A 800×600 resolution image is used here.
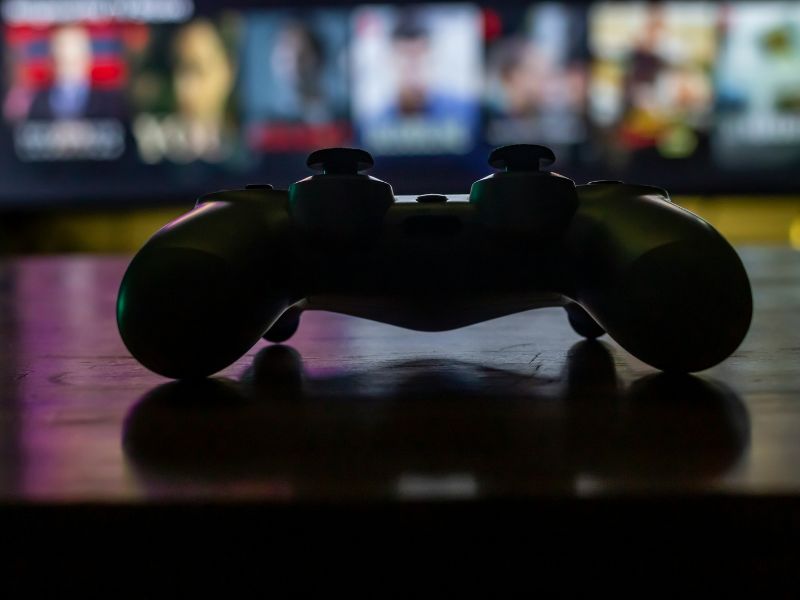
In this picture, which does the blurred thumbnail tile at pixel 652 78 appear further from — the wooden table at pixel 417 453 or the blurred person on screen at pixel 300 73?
the wooden table at pixel 417 453

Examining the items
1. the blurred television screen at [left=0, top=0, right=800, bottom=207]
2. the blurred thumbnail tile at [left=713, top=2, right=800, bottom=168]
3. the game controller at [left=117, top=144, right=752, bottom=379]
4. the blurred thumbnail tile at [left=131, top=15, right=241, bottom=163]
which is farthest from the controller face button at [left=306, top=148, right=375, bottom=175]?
the blurred thumbnail tile at [left=713, top=2, right=800, bottom=168]

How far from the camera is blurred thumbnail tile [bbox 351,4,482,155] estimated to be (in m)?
2.32

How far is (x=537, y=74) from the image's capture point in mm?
2340

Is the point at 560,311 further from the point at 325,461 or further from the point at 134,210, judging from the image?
the point at 134,210

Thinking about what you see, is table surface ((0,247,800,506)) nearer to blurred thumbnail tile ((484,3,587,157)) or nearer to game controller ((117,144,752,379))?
game controller ((117,144,752,379))

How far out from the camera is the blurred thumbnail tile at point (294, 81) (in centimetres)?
235

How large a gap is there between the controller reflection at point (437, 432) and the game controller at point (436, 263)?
2 centimetres

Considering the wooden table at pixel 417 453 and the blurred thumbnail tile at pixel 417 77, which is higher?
the blurred thumbnail tile at pixel 417 77

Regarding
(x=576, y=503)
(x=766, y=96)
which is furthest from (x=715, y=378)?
(x=766, y=96)

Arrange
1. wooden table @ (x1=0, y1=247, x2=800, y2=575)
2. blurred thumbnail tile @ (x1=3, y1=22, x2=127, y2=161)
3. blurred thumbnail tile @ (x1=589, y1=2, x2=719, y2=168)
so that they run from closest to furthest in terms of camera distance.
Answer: wooden table @ (x1=0, y1=247, x2=800, y2=575) → blurred thumbnail tile @ (x1=589, y1=2, x2=719, y2=168) → blurred thumbnail tile @ (x1=3, y1=22, x2=127, y2=161)

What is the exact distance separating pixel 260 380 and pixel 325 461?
109 mm

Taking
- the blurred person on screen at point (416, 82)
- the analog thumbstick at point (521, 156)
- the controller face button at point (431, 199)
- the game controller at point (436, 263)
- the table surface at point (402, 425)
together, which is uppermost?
the blurred person on screen at point (416, 82)

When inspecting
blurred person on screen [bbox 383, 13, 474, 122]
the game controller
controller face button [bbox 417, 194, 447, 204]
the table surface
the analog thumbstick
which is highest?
blurred person on screen [bbox 383, 13, 474, 122]

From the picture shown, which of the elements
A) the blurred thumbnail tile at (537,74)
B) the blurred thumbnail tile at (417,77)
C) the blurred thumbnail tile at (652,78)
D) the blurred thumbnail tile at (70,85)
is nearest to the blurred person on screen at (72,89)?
the blurred thumbnail tile at (70,85)
